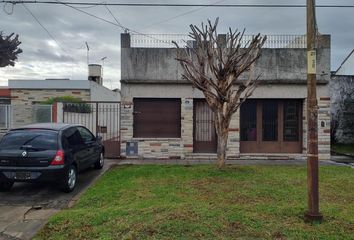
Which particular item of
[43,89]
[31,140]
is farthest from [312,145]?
[43,89]

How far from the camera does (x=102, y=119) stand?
1877 cm

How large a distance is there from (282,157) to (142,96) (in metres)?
5.93

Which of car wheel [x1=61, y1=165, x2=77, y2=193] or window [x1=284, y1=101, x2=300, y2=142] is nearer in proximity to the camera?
car wheel [x1=61, y1=165, x2=77, y2=193]

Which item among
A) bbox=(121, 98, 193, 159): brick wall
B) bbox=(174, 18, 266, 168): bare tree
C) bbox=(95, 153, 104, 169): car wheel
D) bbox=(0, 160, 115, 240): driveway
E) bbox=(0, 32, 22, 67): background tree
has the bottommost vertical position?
bbox=(0, 160, 115, 240): driveway

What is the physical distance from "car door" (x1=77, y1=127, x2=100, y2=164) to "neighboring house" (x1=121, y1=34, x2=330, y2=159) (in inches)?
127

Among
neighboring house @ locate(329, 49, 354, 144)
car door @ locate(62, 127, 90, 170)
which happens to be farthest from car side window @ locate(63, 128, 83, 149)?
neighboring house @ locate(329, 49, 354, 144)

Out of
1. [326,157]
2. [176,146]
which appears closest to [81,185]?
[176,146]

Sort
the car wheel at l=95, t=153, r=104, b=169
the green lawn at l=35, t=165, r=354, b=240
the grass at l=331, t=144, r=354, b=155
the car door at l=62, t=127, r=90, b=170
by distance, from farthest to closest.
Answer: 1. the grass at l=331, t=144, r=354, b=155
2. the car wheel at l=95, t=153, r=104, b=169
3. the car door at l=62, t=127, r=90, b=170
4. the green lawn at l=35, t=165, r=354, b=240

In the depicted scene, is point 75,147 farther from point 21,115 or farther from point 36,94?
point 36,94

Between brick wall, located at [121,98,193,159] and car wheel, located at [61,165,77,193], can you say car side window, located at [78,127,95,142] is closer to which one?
car wheel, located at [61,165,77,193]

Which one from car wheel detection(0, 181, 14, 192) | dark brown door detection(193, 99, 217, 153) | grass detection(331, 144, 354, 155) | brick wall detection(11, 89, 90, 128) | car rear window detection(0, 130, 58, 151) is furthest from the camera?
brick wall detection(11, 89, 90, 128)

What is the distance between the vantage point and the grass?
736 inches

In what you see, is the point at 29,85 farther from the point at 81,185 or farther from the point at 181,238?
the point at 181,238

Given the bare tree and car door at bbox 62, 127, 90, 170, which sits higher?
the bare tree
